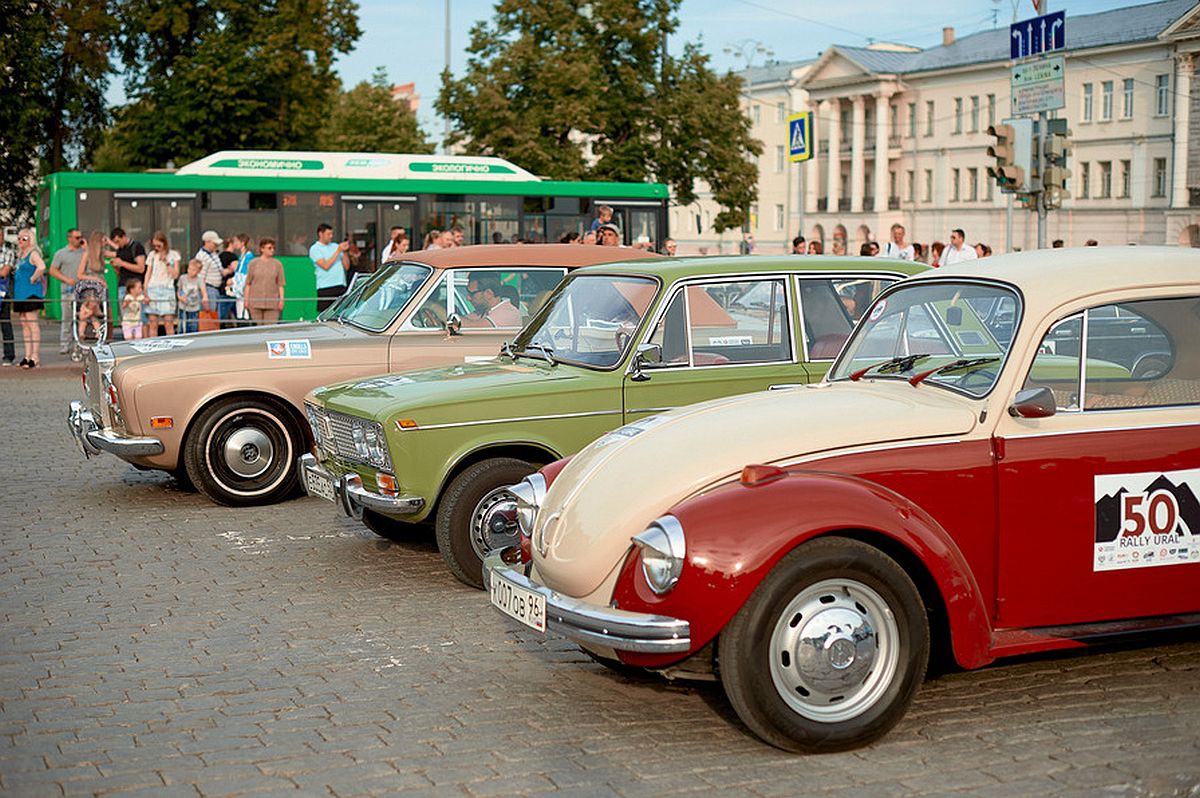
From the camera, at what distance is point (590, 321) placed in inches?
326

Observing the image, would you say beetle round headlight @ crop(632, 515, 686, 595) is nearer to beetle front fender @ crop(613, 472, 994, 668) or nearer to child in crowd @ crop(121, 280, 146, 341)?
beetle front fender @ crop(613, 472, 994, 668)

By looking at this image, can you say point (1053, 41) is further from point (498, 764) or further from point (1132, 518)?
point (498, 764)

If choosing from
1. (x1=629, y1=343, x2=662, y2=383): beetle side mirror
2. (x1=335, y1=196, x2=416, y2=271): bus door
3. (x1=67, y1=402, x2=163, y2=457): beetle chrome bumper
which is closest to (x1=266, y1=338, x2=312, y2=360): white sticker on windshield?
(x1=67, y1=402, x2=163, y2=457): beetle chrome bumper

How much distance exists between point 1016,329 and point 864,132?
92.3 meters

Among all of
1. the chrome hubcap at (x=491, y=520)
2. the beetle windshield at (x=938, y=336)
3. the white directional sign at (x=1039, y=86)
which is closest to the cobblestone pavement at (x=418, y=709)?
the chrome hubcap at (x=491, y=520)

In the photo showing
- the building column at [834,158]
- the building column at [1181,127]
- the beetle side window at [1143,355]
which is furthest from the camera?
the building column at [834,158]

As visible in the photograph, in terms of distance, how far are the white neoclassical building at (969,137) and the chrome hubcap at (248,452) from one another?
1957 inches

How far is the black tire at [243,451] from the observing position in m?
10.4

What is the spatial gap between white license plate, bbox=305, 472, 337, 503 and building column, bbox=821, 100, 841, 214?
300ft

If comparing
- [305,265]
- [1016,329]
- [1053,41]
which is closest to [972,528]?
[1016,329]

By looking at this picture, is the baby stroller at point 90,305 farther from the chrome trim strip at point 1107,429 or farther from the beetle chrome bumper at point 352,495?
the chrome trim strip at point 1107,429

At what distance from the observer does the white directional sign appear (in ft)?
69.9

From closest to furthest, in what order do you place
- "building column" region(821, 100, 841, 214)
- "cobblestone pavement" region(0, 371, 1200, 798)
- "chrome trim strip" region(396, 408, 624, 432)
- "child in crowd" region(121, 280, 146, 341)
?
"cobblestone pavement" region(0, 371, 1200, 798) < "chrome trim strip" region(396, 408, 624, 432) < "child in crowd" region(121, 280, 146, 341) < "building column" region(821, 100, 841, 214)

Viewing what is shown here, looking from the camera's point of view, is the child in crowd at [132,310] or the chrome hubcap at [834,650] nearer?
the chrome hubcap at [834,650]
